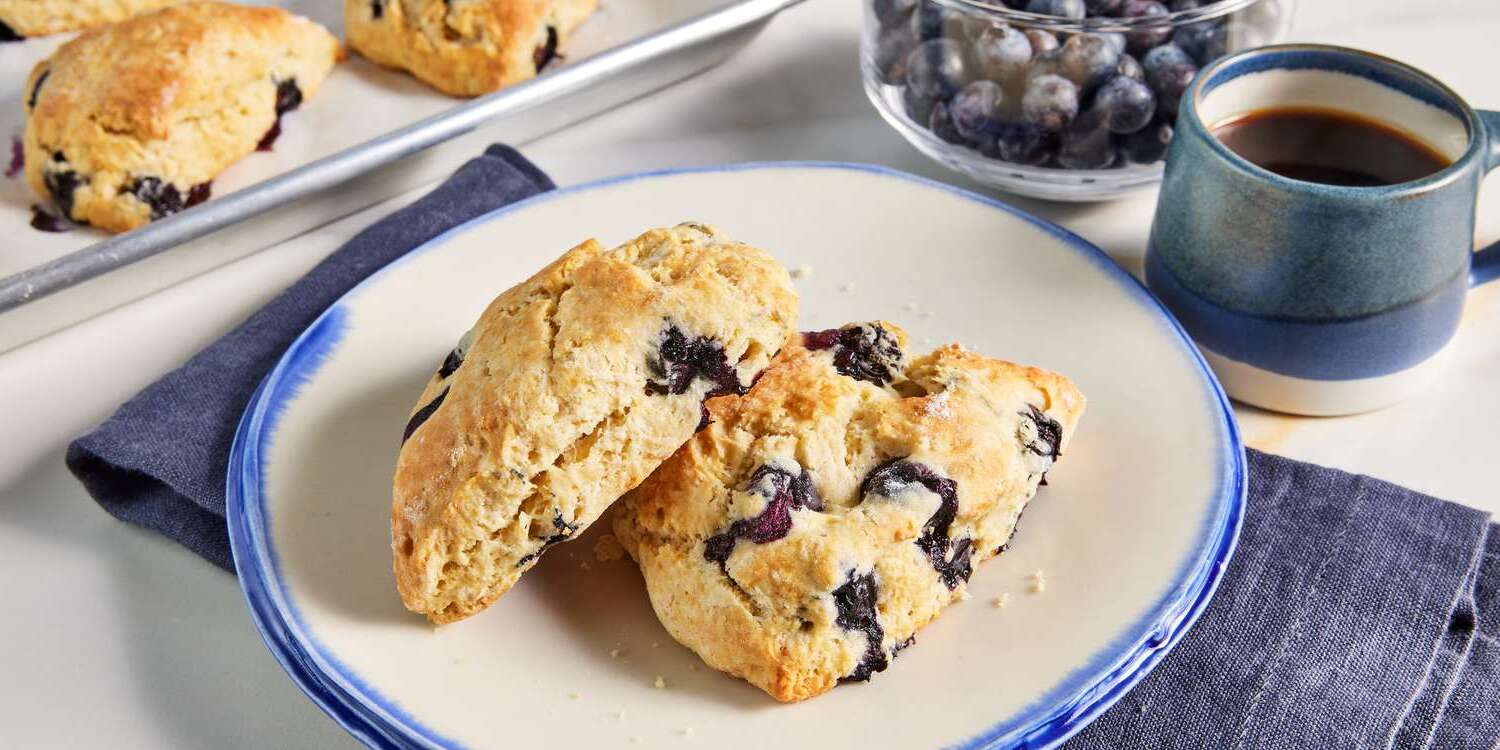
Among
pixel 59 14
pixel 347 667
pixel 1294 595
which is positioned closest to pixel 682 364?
pixel 347 667

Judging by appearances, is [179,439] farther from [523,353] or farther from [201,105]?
[201,105]

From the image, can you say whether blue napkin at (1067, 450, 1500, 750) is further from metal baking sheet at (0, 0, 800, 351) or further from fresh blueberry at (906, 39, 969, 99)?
metal baking sheet at (0, 0, 800, 351)

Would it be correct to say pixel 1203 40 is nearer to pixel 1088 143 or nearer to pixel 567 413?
pixel 1088 143

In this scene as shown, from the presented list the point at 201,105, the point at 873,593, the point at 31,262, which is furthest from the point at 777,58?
the point at 873,593

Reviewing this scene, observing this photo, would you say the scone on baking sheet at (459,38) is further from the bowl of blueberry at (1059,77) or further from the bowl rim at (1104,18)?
the bowl rim at (1104,18)

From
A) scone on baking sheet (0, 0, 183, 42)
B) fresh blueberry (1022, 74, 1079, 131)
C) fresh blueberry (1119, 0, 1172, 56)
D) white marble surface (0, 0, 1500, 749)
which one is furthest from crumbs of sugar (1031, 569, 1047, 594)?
scone on baking sheet (0, 0, 183, 42)

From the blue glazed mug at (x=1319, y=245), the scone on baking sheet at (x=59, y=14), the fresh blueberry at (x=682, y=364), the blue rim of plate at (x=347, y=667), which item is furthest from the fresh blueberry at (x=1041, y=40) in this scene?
the scone on baking sheet at (x=59, y=14)
